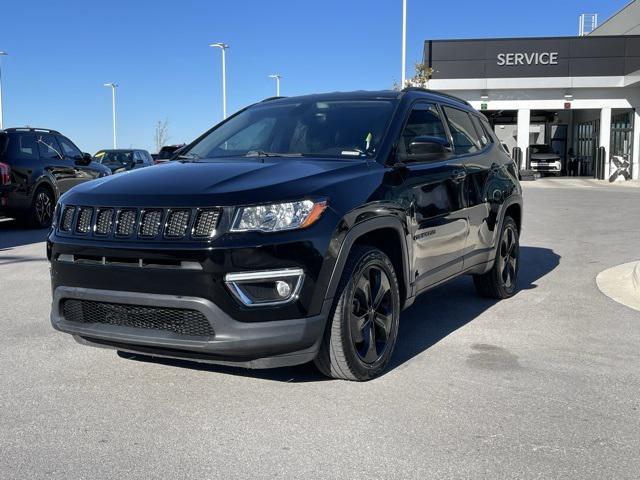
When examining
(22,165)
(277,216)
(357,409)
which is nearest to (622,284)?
(357,409)

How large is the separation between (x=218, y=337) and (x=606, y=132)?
32489 millimetres

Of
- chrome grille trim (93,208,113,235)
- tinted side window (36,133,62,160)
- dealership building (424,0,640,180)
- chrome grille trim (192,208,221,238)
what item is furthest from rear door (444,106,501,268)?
dealership building (424,0,640,180)

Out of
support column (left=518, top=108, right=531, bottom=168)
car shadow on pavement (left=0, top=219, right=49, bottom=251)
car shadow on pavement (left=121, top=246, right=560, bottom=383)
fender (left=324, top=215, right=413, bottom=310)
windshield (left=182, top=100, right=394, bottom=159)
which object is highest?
support column (left=518, top=108, right=531, bottom=168)

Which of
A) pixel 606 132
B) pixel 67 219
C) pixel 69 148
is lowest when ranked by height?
pixel 67 219

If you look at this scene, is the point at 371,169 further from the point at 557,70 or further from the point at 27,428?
the point at 557,70

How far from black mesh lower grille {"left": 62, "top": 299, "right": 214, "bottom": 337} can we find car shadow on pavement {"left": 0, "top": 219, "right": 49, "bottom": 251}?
6.57 m

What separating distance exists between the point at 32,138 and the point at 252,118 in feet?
29.5

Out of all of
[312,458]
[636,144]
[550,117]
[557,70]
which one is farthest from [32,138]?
[550,117]

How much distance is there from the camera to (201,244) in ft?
11.4

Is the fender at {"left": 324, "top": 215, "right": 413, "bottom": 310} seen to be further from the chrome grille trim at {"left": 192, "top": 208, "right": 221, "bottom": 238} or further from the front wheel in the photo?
the front wheel

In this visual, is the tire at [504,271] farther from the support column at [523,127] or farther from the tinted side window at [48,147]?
the support column at [523,127]

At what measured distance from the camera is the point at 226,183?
147 inches

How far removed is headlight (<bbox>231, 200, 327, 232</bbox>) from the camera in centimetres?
352

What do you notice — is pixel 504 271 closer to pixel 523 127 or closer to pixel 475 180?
pixel 475 180
